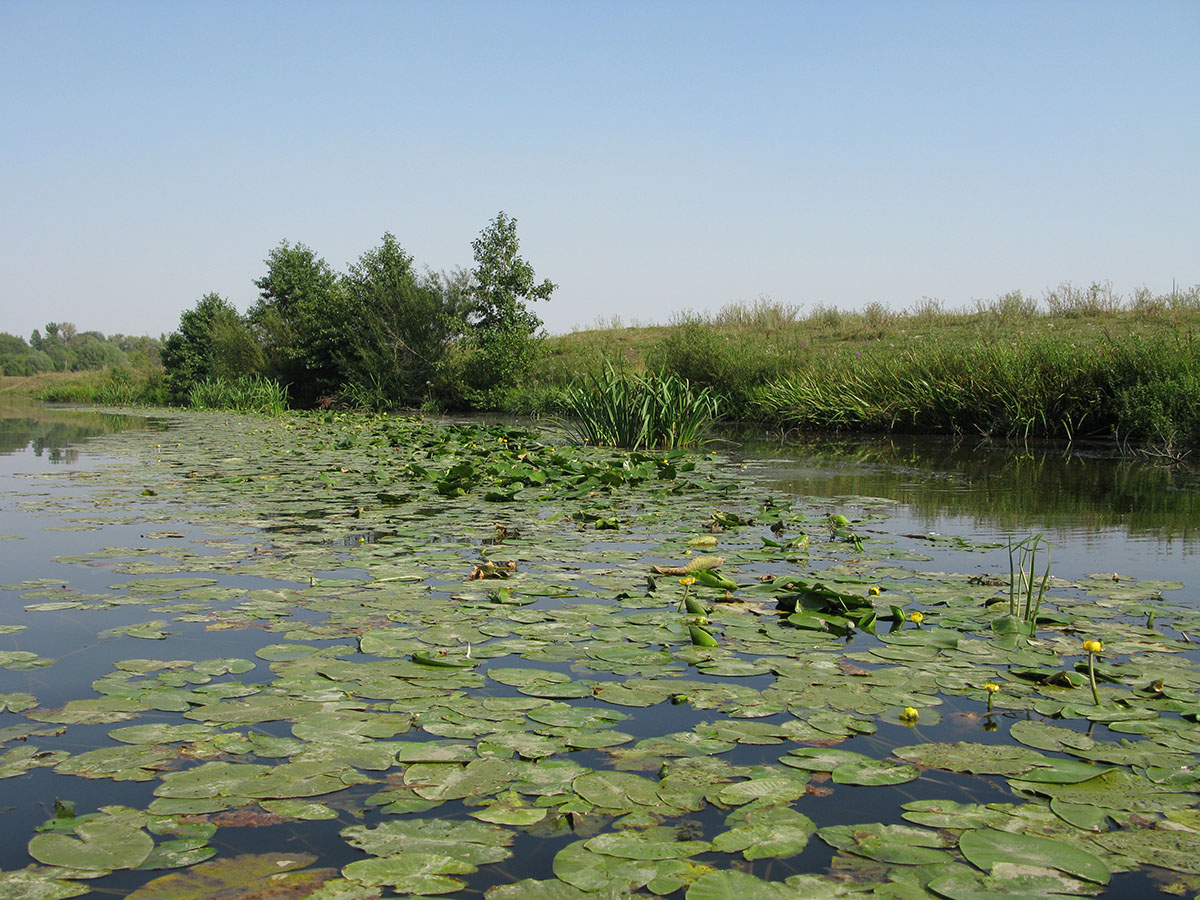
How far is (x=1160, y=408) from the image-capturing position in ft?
31.8

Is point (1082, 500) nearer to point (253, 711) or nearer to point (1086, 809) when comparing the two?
point (1086, 809)

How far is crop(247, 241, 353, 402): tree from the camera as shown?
84.1ft

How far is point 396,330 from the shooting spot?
2495 centimetres

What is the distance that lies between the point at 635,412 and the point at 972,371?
18.5 ft

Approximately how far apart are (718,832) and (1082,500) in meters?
5.98

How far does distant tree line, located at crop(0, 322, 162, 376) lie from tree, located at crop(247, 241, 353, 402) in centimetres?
1522

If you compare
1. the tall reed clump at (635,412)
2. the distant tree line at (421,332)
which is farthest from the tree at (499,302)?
the tall reed clump at (635,412)

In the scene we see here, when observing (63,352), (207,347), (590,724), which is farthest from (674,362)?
(63,352)

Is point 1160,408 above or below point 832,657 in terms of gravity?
above

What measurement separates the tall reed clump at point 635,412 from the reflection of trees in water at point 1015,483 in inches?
43.3

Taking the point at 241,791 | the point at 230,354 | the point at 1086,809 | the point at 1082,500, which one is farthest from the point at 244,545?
the point at 230,354

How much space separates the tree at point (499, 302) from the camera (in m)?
23.7

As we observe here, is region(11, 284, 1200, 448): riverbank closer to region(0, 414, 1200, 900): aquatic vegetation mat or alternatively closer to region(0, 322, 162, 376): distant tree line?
region(0, 414, 1200, 900): aquatic vegetation mat

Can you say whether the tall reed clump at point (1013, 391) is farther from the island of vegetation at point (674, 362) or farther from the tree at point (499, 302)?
the tree at point (499, 302)
